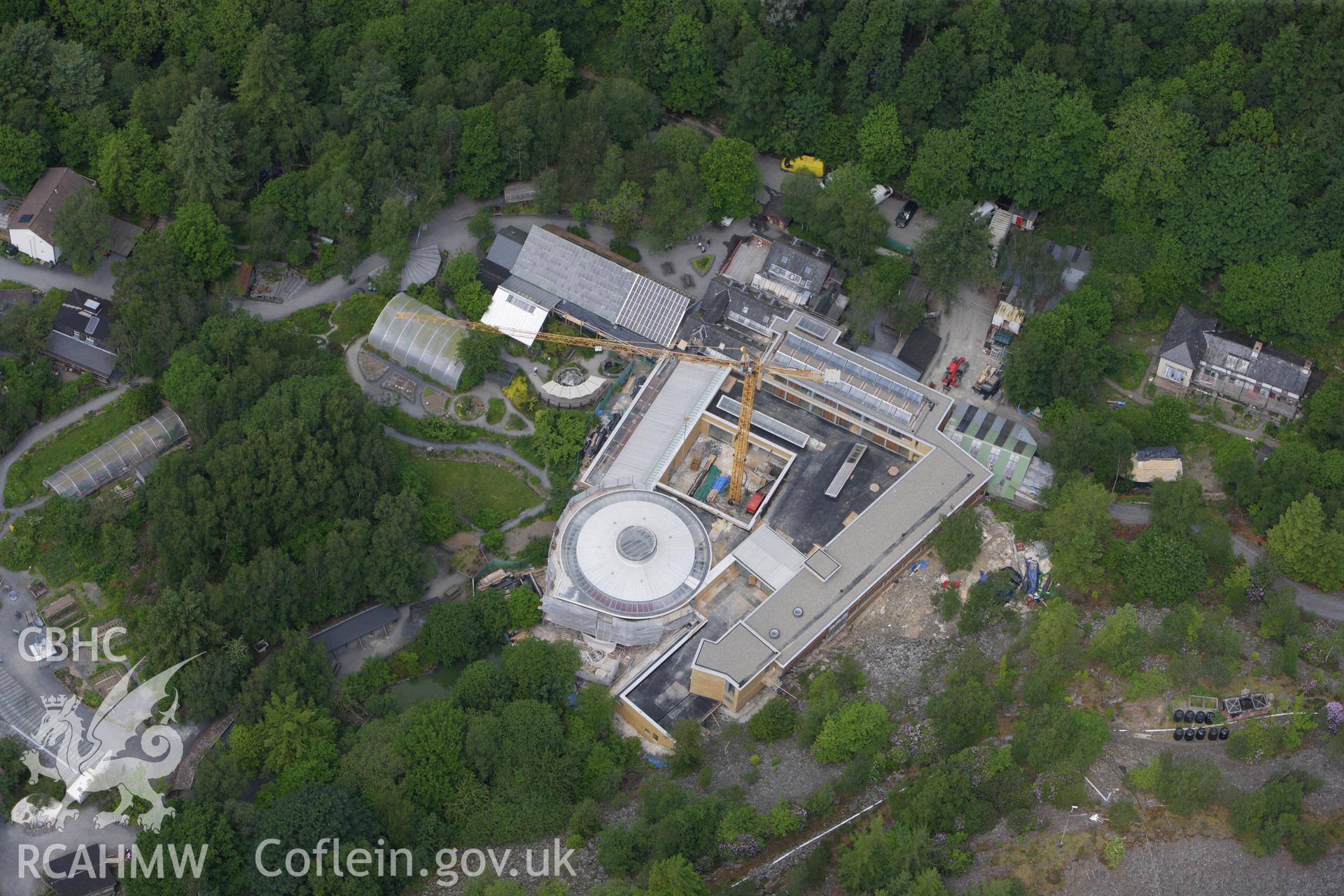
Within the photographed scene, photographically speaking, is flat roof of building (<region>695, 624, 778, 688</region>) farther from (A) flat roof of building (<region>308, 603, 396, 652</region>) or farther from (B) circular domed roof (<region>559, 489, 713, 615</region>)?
(A) flat roof of building (<region>308, 603, 396, 652</region>)

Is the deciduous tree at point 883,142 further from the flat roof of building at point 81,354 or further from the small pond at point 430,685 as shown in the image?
the flat roof of building at point 81,354

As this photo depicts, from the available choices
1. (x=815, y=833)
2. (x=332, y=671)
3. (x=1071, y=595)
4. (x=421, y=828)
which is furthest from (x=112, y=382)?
(x=1071, y=595)

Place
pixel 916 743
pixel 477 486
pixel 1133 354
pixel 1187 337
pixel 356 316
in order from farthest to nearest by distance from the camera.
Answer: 1. pixel 356 316
2. pixel 1133 354
3. pixel 477 486
4. pixel 1187 337
5. pixel 916 743

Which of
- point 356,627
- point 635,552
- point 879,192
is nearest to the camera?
point 356,627

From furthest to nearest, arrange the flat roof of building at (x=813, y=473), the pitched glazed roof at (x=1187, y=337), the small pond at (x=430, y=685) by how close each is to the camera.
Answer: the pitched glazed roof at (x=1187, y=337) < the flat roof of building at (x=813, y=473) < the small pond at (x=430, y=685)

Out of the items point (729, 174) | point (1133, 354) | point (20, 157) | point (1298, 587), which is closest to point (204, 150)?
point (20, 157)

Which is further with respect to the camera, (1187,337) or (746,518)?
(1187,337)

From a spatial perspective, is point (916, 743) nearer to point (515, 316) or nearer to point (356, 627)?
point (356, 627)

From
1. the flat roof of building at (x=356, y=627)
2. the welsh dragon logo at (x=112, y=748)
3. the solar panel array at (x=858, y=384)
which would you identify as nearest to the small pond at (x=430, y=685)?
the flat roof of building at (x=356, y=627)
